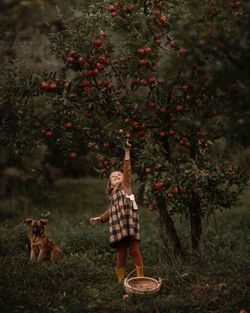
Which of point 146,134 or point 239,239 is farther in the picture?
point 239,239

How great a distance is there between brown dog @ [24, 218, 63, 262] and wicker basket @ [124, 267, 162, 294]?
1826 mm

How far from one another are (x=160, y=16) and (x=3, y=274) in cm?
405

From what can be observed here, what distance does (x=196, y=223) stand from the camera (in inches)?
357

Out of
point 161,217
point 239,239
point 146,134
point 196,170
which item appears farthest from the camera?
A: point 239,239

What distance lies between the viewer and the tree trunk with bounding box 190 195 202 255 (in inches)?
335

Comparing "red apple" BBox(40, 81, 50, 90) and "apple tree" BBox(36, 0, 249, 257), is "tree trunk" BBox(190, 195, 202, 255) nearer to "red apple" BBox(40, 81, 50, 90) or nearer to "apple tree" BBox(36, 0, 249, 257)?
"apple tree" BBox(36, 0, 249, 257)

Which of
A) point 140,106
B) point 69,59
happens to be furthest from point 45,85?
point 140,106

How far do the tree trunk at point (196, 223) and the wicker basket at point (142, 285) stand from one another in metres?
1.48

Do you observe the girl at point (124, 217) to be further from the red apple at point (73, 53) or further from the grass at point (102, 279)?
the red apple at point (73, 53)

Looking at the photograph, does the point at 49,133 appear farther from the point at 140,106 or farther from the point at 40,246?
the point at 40,246

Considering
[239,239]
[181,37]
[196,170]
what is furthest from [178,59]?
[239,239]

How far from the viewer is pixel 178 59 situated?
5215mm

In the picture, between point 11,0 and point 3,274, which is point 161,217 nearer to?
point 3,274

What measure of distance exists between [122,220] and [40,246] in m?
1.69
